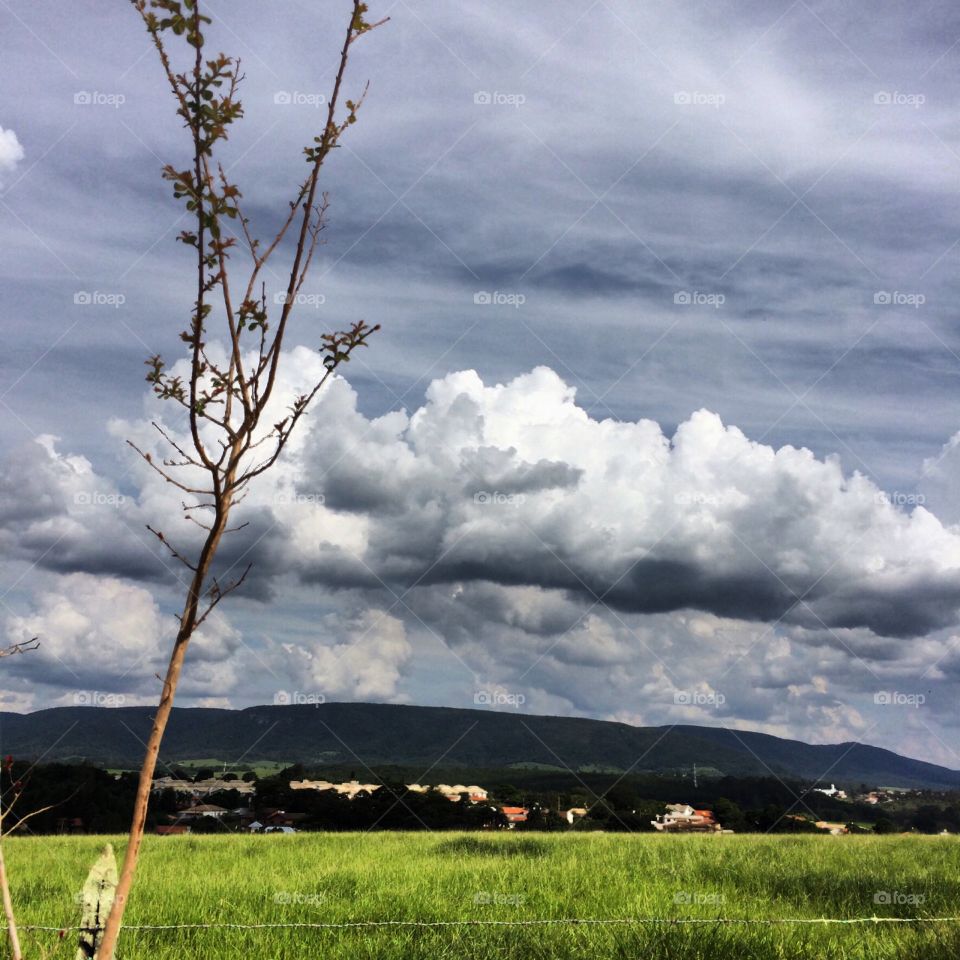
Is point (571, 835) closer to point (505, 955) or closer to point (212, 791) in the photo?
point (505, 955)

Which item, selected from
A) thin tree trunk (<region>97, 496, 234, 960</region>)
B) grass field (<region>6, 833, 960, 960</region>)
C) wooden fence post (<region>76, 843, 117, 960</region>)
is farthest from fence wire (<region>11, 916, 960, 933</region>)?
thin tree trunk (<region>97, 496, 234, 960</region>)

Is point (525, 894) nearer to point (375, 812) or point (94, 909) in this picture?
point (94, 909)

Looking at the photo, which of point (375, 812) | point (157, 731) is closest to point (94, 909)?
point (157, 731)

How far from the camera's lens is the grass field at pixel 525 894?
7.00m

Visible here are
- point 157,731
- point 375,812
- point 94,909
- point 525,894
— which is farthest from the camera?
point 375,812

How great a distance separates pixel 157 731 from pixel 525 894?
7016 millimetres

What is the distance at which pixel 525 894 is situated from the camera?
924 cm

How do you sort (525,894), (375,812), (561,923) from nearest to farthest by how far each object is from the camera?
1. (561,923)
2. (525,894)
3. (375,812)

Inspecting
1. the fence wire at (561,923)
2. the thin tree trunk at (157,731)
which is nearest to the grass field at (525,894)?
the fence wire at (561,923)

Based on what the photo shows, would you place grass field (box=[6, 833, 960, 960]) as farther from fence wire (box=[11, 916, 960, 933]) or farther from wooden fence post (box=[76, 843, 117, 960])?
wooden fence post (box=[76, 843, 117, 960])

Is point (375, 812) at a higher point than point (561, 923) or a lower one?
lower

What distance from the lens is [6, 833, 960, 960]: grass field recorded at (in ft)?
23.0

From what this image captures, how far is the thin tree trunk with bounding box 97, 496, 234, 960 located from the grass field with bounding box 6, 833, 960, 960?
269cm

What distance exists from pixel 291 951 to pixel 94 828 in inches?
836
